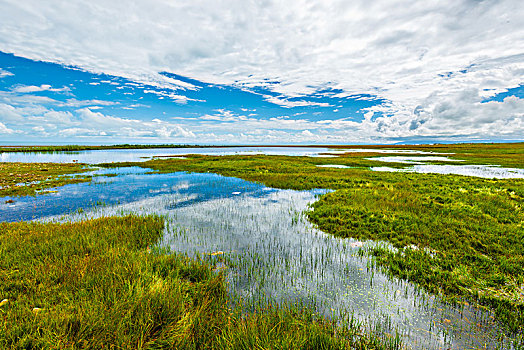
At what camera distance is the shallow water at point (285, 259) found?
638 centimetres

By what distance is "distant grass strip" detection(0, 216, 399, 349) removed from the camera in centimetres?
470

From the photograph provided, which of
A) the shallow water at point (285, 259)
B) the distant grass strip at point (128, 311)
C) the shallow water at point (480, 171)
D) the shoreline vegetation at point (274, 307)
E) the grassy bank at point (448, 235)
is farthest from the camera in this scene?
the shallow water at point (480, 171)

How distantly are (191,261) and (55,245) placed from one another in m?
6.54

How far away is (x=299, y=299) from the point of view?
7.43 m

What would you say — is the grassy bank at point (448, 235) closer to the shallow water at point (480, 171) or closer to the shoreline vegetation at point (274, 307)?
the shoreline vegetation at point (274, 307)

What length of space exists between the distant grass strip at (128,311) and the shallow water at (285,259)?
1.06 metres

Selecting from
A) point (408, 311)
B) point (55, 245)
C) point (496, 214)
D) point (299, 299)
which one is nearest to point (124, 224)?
point (55, 245)

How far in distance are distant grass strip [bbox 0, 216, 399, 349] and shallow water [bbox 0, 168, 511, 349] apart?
3.47 feet

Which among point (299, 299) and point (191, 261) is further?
point (191, 261)

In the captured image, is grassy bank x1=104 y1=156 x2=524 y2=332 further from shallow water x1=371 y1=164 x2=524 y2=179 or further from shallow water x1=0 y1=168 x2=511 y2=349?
shallow water x1=371 y1=164 x2=524 y2=179

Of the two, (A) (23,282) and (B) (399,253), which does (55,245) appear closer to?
(A) (23,282)

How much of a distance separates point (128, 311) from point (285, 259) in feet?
22.7

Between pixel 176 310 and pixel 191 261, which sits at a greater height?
pixel 176 310

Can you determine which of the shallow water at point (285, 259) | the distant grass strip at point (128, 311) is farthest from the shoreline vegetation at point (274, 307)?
the shallow water at point (285, 259)
